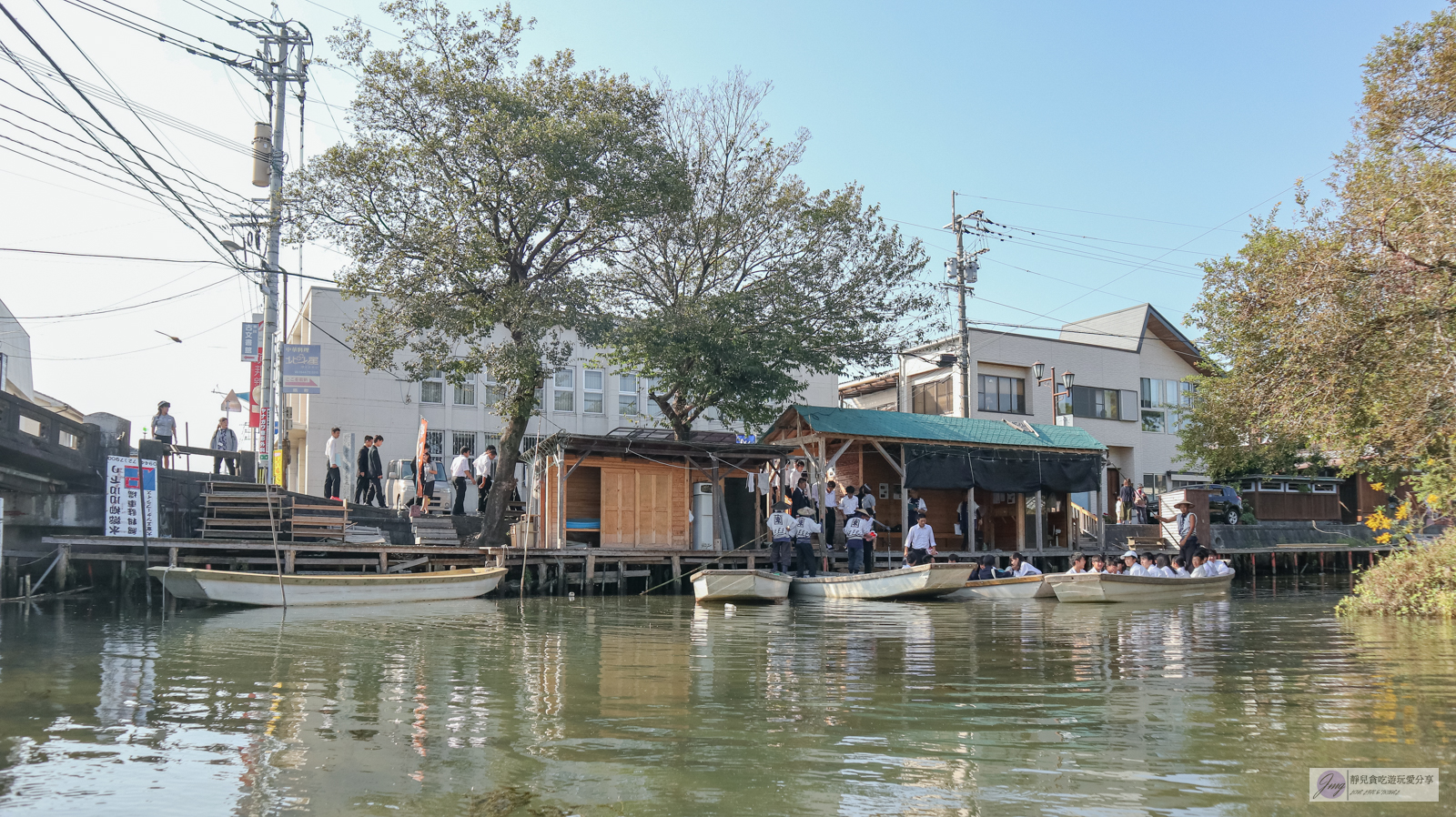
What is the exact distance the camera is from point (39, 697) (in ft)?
27.1

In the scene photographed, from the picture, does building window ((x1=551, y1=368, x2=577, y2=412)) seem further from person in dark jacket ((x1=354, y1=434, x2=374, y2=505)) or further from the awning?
the awning

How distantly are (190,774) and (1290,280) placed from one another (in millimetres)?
13321

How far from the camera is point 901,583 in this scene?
19.5 metres

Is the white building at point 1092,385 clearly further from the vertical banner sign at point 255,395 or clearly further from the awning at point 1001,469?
the vertical banner sign at point 255,395

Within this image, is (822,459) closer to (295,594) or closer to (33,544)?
(295,594)

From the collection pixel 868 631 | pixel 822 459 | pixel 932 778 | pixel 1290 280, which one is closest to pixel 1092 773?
pixel 932 778

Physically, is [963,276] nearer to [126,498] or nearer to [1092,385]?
[1092,385]

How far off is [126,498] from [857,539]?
1488 centimetres

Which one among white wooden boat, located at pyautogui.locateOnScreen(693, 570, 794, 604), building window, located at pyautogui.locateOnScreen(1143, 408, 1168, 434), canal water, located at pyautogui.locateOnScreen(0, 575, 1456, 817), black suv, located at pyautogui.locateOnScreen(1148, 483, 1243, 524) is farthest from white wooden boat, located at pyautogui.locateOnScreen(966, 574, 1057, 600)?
building window, located at pyautogui.locateOnScreen(1143, 408, 1168, 434)

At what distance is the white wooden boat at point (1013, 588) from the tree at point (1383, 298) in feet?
22.8

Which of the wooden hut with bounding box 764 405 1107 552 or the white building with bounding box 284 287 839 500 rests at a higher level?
the white building with bounding box 284 287 839 500

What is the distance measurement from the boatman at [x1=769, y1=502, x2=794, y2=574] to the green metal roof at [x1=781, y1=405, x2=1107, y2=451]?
4346mm

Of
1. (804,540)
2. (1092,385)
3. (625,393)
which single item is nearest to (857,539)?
(804,540)

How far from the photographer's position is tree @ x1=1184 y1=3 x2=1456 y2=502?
12.2 meters
